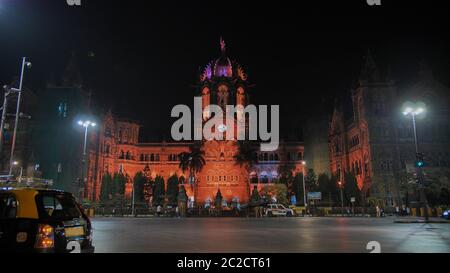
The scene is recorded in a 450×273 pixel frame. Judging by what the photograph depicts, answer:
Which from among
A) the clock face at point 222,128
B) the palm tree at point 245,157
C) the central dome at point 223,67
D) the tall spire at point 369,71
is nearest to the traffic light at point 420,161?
the tall spire at point 369,71

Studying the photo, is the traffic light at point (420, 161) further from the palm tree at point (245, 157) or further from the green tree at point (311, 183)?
the palm tree at point (245, 157)

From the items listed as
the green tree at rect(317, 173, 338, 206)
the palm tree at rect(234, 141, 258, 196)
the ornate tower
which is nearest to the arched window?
the ornate tower

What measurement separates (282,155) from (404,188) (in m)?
Result: 43.3

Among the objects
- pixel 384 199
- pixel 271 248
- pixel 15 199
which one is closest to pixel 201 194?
pixel 384 199

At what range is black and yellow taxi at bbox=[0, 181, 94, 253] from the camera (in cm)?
679

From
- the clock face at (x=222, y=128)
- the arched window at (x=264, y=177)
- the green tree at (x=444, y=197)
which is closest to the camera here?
the green tree at (x=444, y=197)

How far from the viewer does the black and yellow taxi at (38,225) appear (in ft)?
22.3

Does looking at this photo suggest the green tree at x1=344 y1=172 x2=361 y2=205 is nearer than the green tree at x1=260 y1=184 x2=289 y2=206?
Yes

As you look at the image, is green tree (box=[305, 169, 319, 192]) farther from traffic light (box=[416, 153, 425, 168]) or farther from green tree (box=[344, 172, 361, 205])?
traffic light (box=[416, 153, 425, 168])

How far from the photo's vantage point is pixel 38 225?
6898 mm

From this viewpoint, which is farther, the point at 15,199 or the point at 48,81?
the point at 48,81

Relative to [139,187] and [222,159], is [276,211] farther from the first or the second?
[139,187]
